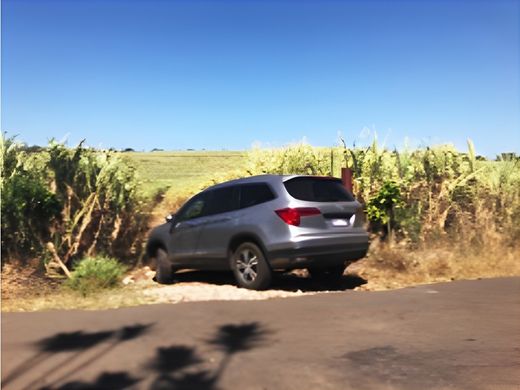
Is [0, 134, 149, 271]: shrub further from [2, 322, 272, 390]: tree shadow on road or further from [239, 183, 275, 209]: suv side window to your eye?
[2, 322, 272, 390]: tree shadow on road

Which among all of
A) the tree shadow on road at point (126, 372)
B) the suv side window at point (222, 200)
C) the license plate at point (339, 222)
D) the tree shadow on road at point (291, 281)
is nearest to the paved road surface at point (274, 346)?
the tree shadow on road at point (126, 372)

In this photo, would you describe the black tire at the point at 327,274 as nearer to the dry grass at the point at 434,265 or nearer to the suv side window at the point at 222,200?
the dry grass at the point at 434,265

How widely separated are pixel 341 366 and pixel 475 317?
2.90 m

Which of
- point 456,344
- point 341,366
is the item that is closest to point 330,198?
point 456,344

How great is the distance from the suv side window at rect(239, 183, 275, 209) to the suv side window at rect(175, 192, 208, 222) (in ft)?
3.40

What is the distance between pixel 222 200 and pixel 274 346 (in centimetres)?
471

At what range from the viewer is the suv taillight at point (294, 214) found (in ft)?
28.5

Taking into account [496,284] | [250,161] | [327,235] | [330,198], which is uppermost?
[250,161]

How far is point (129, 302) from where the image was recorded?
26.9 ft

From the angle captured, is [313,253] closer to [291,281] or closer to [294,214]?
[294,214]

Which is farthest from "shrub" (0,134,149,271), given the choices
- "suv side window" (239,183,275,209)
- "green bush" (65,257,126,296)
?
"suv side window" (239,183,275,209)

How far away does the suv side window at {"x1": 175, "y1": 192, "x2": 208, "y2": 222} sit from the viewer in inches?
412

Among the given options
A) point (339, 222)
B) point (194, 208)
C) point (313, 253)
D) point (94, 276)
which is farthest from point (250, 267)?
point (94, 276)

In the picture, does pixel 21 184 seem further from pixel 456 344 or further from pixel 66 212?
pixel 456 344
